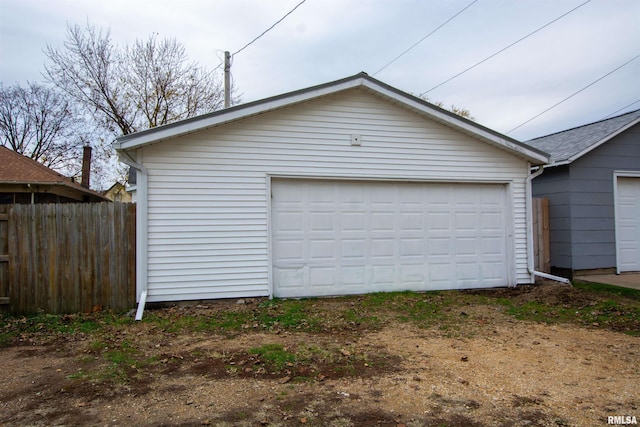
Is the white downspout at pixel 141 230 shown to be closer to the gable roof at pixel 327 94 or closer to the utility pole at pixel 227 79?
the gable roof at pixel 327 94

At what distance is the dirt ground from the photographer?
3203 millimetres

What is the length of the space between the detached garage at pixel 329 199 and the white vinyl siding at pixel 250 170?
20 millimetres

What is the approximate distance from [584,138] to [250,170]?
834 cm

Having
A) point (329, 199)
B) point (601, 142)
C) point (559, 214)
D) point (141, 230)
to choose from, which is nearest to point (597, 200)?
point (559, 214)

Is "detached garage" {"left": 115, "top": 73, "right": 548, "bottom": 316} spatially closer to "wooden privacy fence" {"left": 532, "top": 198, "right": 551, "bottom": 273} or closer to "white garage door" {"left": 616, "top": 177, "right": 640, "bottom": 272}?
"wooden privacy fence" {"left": 532, "top": 198, "right": 551, "bottom": 273}

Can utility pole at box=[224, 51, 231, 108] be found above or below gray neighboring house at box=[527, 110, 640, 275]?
above

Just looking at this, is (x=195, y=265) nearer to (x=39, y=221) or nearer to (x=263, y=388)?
(x=39, y=221)

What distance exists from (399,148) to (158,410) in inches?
258

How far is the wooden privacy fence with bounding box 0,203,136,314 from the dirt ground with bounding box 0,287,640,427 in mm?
1601

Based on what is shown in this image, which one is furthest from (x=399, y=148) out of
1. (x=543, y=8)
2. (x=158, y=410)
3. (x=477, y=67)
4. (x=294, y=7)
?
(x=477, y=67)

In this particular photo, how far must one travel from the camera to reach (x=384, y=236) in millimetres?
8445

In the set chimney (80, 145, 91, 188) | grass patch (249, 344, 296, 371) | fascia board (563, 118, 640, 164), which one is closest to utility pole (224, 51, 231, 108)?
chimney (80, 145, 91, 188)

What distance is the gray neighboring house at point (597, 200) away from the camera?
9703 mm

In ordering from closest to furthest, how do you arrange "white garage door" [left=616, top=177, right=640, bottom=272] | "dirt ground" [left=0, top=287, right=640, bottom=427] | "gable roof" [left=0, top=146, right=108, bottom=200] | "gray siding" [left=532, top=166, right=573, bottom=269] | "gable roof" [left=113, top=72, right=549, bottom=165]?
"dirt ground" [left=0, top=287, right=640, bottom=427], "gable roof" [left=113, top=72, right=549, bottom=165], "gray siding" [left=532, top=166, right=573, bottom=269], "white garage door" [left=616, top=177, right=640, bottom=272], "gable roof" [left=0, top=146, right=108, bottom=200]
